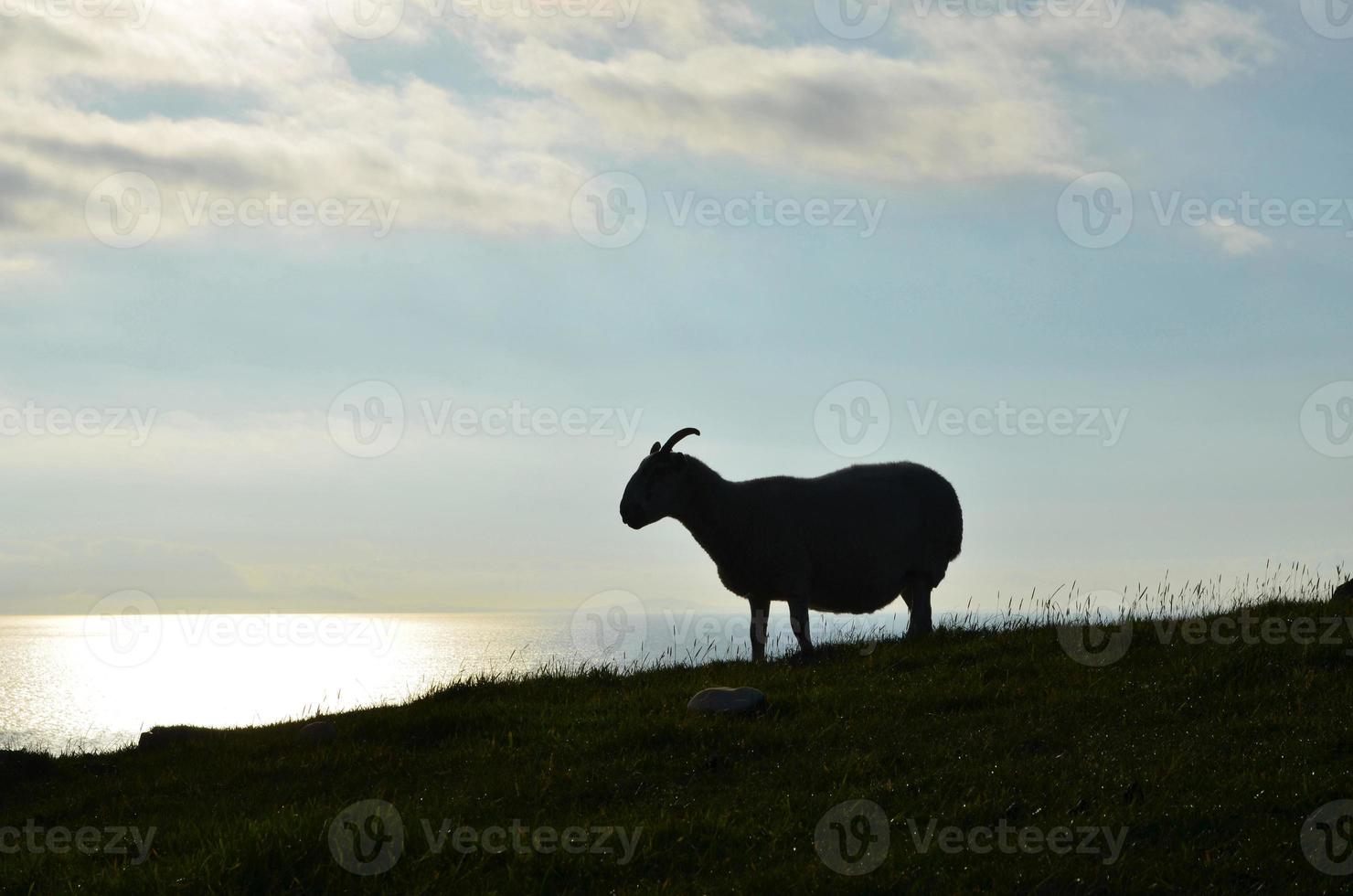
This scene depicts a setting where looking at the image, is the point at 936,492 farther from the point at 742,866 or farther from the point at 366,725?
the point at 742,866

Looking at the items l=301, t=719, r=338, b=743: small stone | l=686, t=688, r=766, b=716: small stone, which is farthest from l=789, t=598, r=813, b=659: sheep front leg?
l=301, t=719, r=338, b=743: small stone

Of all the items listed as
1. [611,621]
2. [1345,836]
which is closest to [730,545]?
[611,621]

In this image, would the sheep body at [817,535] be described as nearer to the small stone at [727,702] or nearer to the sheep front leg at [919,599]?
the sheep front leg at [919,599]

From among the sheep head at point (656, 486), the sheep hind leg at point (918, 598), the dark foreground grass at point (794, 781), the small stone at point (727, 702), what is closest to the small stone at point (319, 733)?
the dark foreground grass at point (794, 781)

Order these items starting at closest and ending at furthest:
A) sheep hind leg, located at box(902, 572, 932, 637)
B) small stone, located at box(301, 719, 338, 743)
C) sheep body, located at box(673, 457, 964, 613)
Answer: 1. small stone, located at box(301, 719, 338, 743)
2. sheep body, located at box(673, 457, 964, 613)
3. sheep hind leg, located at box(902, 572, 932, 637)

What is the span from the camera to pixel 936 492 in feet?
54.9

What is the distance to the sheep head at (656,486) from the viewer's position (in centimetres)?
1449

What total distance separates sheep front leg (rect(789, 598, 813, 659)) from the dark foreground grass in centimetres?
44

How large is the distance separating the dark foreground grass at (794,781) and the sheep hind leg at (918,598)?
259 centimetres

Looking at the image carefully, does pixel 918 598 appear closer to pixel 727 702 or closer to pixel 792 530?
pixel 792 530

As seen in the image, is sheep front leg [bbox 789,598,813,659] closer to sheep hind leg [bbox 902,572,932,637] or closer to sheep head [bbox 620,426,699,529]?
sheep head [bbox 620,426,699,529]

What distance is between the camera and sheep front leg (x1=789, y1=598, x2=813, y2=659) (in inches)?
559

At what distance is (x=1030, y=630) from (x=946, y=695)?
3.47 m

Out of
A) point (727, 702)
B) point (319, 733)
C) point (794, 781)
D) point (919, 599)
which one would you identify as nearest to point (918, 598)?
point (919, 599)
